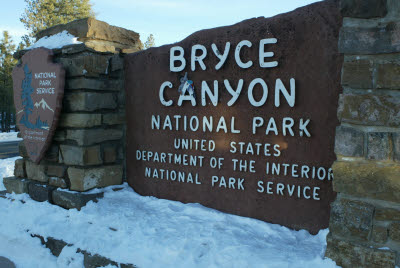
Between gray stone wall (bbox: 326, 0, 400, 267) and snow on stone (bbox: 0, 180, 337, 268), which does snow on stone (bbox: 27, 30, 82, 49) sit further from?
gray stone wall (bbox: 326, 0, 400, 267)

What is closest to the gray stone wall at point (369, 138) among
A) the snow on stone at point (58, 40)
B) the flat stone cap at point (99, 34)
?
the flat stone cap at point (99, 34)

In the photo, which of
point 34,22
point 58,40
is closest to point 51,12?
point 34,22

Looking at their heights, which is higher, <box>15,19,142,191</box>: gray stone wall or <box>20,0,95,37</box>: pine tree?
<box>20,0,95,37</box>: pine tree

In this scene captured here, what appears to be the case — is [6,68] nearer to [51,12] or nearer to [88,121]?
[51,12]

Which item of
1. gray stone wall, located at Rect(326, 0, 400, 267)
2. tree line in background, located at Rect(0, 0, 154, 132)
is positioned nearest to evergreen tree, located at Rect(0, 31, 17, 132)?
tree line in background, located at Rect(0, 0, 154, 132)

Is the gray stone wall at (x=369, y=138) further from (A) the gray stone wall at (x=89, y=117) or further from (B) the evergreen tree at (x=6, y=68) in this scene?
(B) the evergreen tree at (x=6, y=68)

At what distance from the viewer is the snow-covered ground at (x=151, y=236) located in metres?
2.27

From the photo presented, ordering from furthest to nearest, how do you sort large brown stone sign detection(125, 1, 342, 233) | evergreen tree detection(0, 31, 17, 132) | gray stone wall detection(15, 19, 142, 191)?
1. evergreen tree detection(0, 31, 17, 132)
2. gray stone wall detection(15, 19, 142, 191)
3. large brown stone sign detection(125, 1, 342, 233)

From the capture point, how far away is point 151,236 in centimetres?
262

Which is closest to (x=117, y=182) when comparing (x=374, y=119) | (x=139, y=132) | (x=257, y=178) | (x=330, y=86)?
(x=139, y=132)

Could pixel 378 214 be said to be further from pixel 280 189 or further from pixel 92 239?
pixel 92 239

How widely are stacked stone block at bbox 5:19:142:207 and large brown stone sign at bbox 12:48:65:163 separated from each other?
11 centimetres

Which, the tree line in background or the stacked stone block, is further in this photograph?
the tree line in background

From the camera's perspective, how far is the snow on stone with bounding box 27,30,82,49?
11.8 ft
